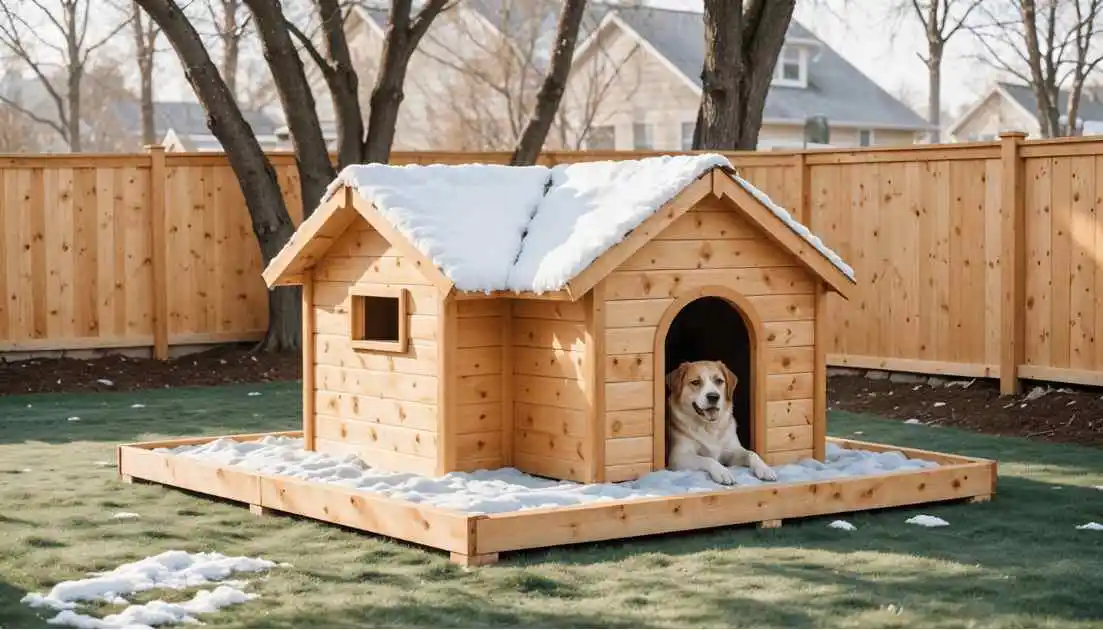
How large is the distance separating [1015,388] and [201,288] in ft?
27.0

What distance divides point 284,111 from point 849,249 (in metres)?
5.77

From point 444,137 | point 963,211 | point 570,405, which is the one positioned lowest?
point 570,405

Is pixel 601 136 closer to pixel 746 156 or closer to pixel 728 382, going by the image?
pixel 746 156

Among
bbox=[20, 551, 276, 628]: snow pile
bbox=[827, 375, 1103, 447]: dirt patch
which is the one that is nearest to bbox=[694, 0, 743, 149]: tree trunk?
bbox=[827, 375, 1103, 447]: dirt patch

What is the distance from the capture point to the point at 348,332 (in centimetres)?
941

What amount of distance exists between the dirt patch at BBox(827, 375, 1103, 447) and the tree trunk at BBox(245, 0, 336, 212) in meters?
5.60

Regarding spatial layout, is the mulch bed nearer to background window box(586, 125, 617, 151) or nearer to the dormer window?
background window box(586, 125, 617, 151)

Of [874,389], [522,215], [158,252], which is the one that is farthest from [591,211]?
[158,252]

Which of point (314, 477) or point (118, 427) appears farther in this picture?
point (118, 427)

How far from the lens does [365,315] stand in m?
9.84

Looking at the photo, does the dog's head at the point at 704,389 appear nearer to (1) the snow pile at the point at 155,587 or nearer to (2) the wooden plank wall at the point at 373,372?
(2) the wooden plank wall at the point at 373,372

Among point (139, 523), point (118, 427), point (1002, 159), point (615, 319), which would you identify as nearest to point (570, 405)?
point (615, 319)

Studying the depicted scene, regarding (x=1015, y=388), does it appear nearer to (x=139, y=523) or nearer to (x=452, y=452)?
(x=452, y=452)

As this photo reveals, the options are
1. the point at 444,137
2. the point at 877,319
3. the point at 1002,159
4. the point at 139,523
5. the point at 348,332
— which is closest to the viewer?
the point at 139,523
